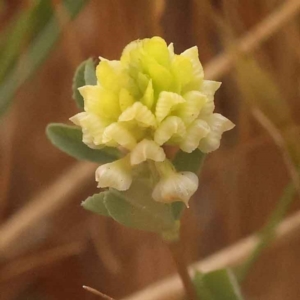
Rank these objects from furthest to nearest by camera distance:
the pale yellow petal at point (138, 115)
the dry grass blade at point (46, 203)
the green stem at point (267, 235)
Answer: the dry grass blade at point (46, 203)
the green stem at point (267, 235)
the pale yellow petal at point (138, 115)

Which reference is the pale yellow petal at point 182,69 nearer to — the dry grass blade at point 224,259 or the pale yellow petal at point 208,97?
the pale yellow petal at point 208,97

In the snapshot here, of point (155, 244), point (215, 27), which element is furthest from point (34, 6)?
point (155, 244)

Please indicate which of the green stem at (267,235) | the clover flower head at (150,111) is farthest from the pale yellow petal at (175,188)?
the green stem at (267,235)

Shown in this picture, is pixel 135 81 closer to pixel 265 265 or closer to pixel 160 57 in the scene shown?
pixel 160 57

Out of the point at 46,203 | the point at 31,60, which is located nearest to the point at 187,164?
the point at 31,60

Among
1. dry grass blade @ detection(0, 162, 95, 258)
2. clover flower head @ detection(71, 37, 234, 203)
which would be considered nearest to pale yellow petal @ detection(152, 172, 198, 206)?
clover flower head @ detection(71, 37, 234, 203)

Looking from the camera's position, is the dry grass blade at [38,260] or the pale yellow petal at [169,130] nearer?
the pale yellow petal at [169,130]

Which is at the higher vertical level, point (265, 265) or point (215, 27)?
point (215, 27)
